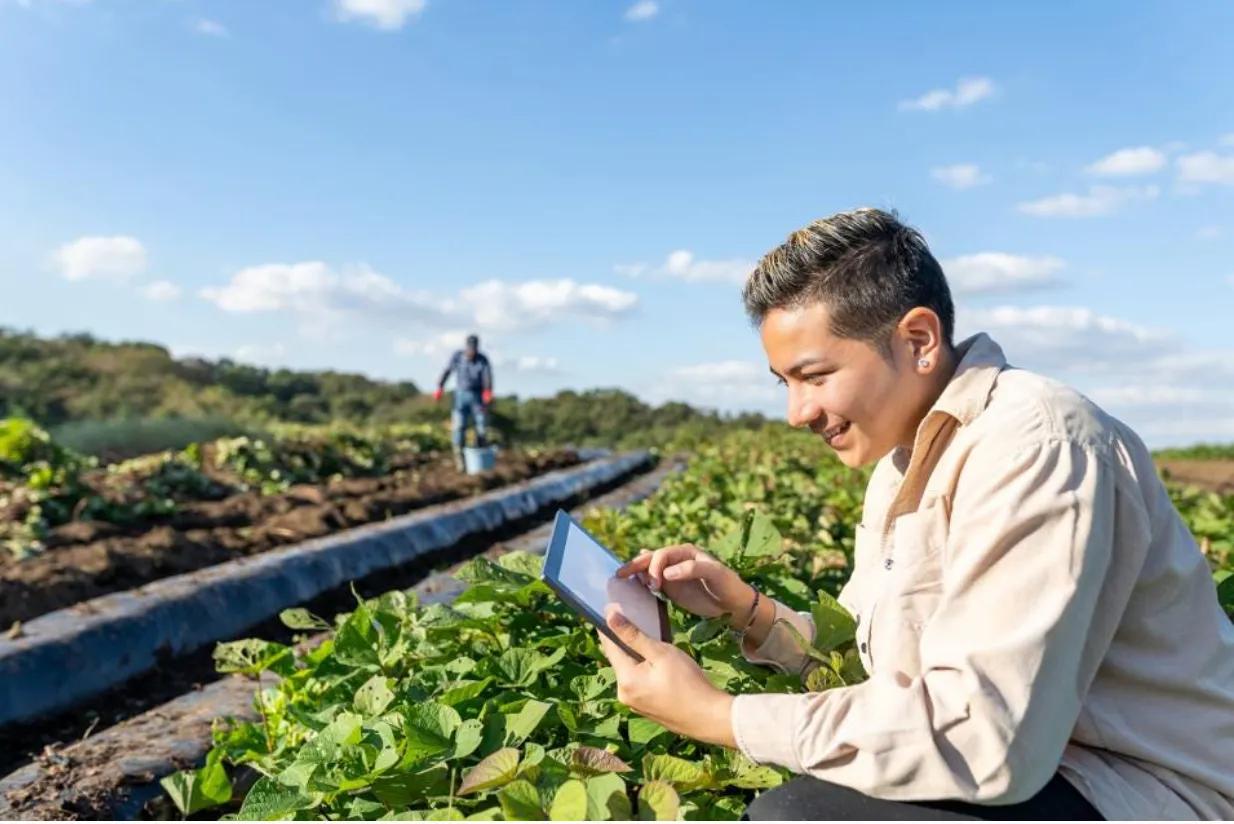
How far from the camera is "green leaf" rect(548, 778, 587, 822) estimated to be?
1684 mm

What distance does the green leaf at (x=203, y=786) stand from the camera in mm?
2912

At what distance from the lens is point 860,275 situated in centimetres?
183

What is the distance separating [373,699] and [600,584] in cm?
64

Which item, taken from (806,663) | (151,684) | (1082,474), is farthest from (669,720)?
(151,684)

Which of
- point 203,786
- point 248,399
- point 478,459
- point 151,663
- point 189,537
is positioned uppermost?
point 248,399

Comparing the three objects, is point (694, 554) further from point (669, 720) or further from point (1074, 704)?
point (1074, 704)

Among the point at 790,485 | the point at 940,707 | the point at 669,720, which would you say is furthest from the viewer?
the point at 790,485

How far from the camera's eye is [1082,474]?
154 cm

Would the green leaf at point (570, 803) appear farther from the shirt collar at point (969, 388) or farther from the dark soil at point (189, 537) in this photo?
the dark soil at point (189, 537)

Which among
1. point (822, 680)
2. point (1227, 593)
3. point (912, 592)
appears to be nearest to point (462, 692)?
point (822, 680)

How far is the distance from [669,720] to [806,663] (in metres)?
0.58

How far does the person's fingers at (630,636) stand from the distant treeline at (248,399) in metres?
21.3

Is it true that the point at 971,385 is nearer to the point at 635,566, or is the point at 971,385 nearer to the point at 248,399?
the point at 635,566

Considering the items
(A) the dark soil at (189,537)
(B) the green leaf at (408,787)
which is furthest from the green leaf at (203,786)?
(A) the dark soil at (189,537)
